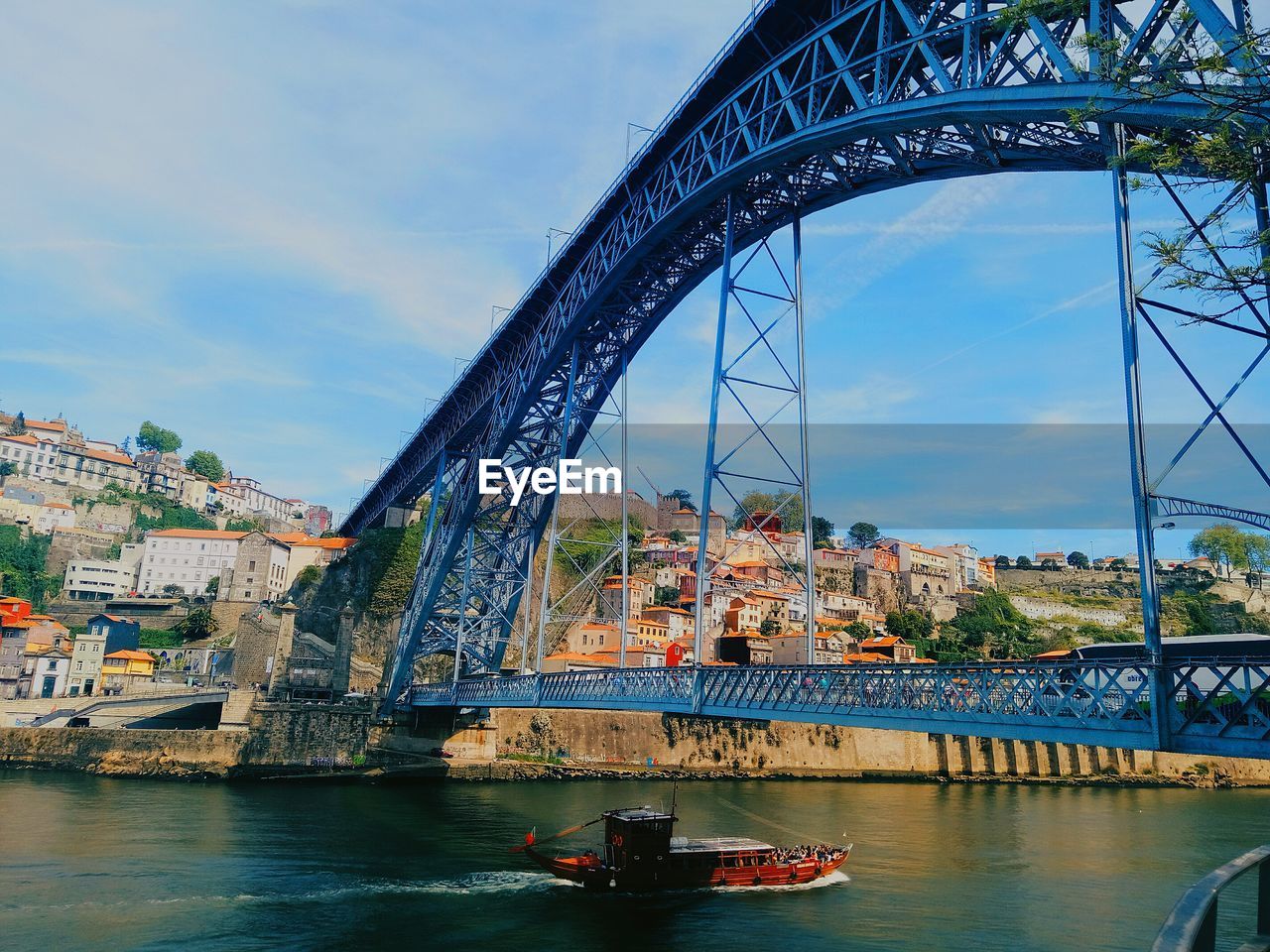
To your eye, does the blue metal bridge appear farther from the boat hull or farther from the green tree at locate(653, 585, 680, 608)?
the green tree at locate(653, 585, 680, 608)

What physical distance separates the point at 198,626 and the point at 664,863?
162 ft

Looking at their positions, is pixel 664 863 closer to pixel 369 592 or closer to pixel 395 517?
pixel 369 592

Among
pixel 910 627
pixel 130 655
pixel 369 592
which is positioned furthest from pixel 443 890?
pixel 910 627

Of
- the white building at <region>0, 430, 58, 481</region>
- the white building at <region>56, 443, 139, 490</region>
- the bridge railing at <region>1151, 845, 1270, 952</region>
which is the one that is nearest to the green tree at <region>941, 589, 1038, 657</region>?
the bridge railing at <region>1151, 845, 1270, 952</region>

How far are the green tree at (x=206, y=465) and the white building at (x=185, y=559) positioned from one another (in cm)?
3703

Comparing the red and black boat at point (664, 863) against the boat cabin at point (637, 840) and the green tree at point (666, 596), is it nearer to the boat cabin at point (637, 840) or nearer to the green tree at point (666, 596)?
the boat cabin at point (637, 840)

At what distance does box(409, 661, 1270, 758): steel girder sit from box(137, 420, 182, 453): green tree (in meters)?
115

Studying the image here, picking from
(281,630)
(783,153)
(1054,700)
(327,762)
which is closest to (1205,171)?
(1054,700)

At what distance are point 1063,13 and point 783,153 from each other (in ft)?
24.9

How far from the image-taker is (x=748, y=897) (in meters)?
19.8

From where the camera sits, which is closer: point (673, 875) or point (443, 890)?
point (443, 890)

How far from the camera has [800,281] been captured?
19766 millimetres

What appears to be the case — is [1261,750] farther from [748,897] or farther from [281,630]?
[281,630]

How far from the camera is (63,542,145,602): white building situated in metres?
74.7
